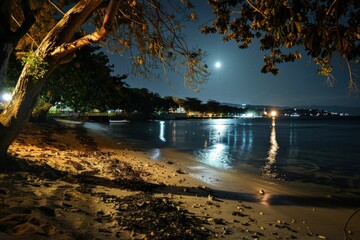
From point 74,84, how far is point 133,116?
97.8 m

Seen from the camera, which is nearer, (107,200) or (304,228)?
(107,200)

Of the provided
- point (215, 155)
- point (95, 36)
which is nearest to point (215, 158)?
point (215, 155)

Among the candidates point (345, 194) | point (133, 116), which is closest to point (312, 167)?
point (345, 194)

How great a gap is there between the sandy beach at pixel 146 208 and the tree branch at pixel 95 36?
342 centimetres

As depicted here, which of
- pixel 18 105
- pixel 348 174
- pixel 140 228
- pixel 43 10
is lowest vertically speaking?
pixel 348 174

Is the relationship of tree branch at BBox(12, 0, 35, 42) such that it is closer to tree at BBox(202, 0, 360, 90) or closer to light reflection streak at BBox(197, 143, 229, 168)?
tree at BBox(202, 0, 360, 90)

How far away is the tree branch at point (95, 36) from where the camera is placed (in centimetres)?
641

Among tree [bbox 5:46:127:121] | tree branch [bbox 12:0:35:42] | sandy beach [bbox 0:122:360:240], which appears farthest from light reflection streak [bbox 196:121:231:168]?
tree branch [bbox 12:0:35:42]

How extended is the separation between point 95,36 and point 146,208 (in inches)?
161

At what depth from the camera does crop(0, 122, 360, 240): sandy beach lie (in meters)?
5.68

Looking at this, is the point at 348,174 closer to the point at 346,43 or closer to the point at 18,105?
the point at 346,43

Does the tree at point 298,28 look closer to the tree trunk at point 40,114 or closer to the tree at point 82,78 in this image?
the tree at point 82,78

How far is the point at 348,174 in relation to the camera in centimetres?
1838

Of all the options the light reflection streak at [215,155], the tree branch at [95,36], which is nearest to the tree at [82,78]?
the light reflection streak at [215,155]
